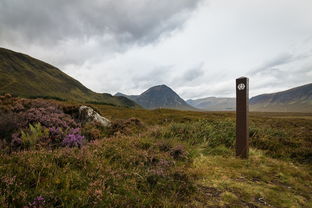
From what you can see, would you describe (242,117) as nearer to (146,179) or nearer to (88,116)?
(146,179)

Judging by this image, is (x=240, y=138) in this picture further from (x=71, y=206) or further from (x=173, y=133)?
(x=71, y=206)

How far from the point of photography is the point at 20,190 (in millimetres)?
2215

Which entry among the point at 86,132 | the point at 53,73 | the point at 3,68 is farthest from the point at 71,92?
the point at 86,132

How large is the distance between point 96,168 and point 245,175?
3.58m

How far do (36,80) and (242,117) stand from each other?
17196 centimetres

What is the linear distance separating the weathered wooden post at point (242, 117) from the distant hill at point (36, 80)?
411 feet

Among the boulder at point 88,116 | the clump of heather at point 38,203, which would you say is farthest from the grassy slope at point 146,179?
the boulder at point 88,116

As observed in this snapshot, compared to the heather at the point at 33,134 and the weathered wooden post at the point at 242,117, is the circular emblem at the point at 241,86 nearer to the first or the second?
the weathered wooden post at the point at 242,117

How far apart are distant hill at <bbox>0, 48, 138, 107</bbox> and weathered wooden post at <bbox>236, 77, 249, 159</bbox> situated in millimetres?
125346

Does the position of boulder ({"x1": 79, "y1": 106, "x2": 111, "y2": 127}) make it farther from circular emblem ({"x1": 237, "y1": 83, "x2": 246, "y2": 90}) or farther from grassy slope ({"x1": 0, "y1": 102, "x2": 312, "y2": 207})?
circular emblem ({"x1": 237, "y1": 83, "x2": 246, "y2": 90})

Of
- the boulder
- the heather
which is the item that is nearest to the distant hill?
the boulder

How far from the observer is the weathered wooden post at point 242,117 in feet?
18.0

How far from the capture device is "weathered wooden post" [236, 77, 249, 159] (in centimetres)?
548

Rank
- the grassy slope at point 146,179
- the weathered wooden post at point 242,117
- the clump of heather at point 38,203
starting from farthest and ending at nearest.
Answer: the weathered wooden post at point 242,117, the grassy slope at point 146,179, the clump of heather at point 38,203
